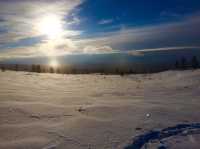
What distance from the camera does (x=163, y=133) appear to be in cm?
203

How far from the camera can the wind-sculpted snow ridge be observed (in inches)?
71.2

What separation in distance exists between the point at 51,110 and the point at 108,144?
51.1 inches

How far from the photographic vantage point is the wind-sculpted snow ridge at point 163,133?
1810 millimetres

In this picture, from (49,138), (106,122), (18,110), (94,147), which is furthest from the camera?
(18,110)

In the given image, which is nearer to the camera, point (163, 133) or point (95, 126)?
point (163, 133)

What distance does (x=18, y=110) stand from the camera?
2619 millimetres

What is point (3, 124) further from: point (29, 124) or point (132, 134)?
point (132, 134)

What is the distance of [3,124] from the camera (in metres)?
2.16

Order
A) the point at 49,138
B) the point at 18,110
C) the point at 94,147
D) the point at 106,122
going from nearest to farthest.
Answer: the point at 94,147 < the point at 49,138 < the point at 106,122 < the point at 18,110

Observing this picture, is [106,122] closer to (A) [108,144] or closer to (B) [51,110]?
(A) [108,144]

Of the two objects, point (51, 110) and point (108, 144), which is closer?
A: point (108, 144)

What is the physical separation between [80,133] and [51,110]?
0.92 m

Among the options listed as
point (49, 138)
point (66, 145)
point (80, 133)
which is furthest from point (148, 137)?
point (49, 138)

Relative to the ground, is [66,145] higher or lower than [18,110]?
lower
